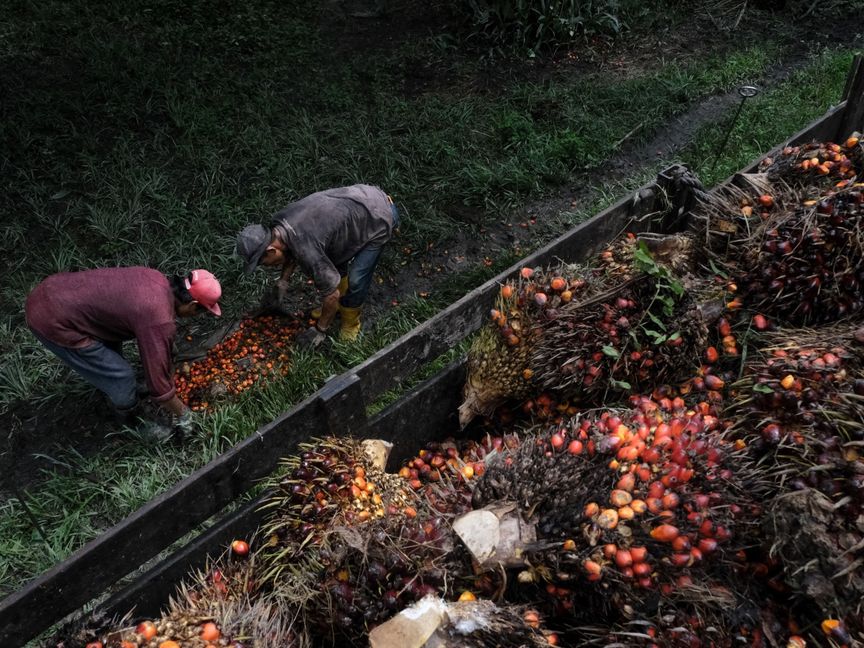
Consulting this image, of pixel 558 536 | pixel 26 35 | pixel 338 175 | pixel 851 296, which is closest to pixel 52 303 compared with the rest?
pixel 338 175

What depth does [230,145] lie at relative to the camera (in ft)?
22.8

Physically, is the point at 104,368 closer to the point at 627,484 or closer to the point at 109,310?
the point at 109,310

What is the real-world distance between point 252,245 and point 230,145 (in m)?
2.87

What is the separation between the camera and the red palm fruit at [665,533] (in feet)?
6.88

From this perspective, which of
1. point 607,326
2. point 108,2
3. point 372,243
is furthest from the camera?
point 108,2

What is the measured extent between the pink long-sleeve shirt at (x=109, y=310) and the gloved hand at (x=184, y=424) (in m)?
0.35

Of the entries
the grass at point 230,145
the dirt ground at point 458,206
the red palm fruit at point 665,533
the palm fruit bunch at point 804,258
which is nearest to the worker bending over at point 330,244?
the grass at point 230,145

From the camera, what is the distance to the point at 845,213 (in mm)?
3008

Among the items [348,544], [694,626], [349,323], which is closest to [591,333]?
[694,626]

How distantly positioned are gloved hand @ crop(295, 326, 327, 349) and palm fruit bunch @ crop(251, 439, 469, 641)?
2597 mm

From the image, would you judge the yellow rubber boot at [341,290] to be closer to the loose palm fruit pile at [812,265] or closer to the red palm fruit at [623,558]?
the loose palm fruit pile at [812,265]

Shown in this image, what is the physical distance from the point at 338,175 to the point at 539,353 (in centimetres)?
431

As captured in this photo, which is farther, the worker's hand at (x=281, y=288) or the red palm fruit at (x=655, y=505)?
the worker's hand at (x=281, y=288)

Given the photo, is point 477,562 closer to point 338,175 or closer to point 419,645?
point 419,645
